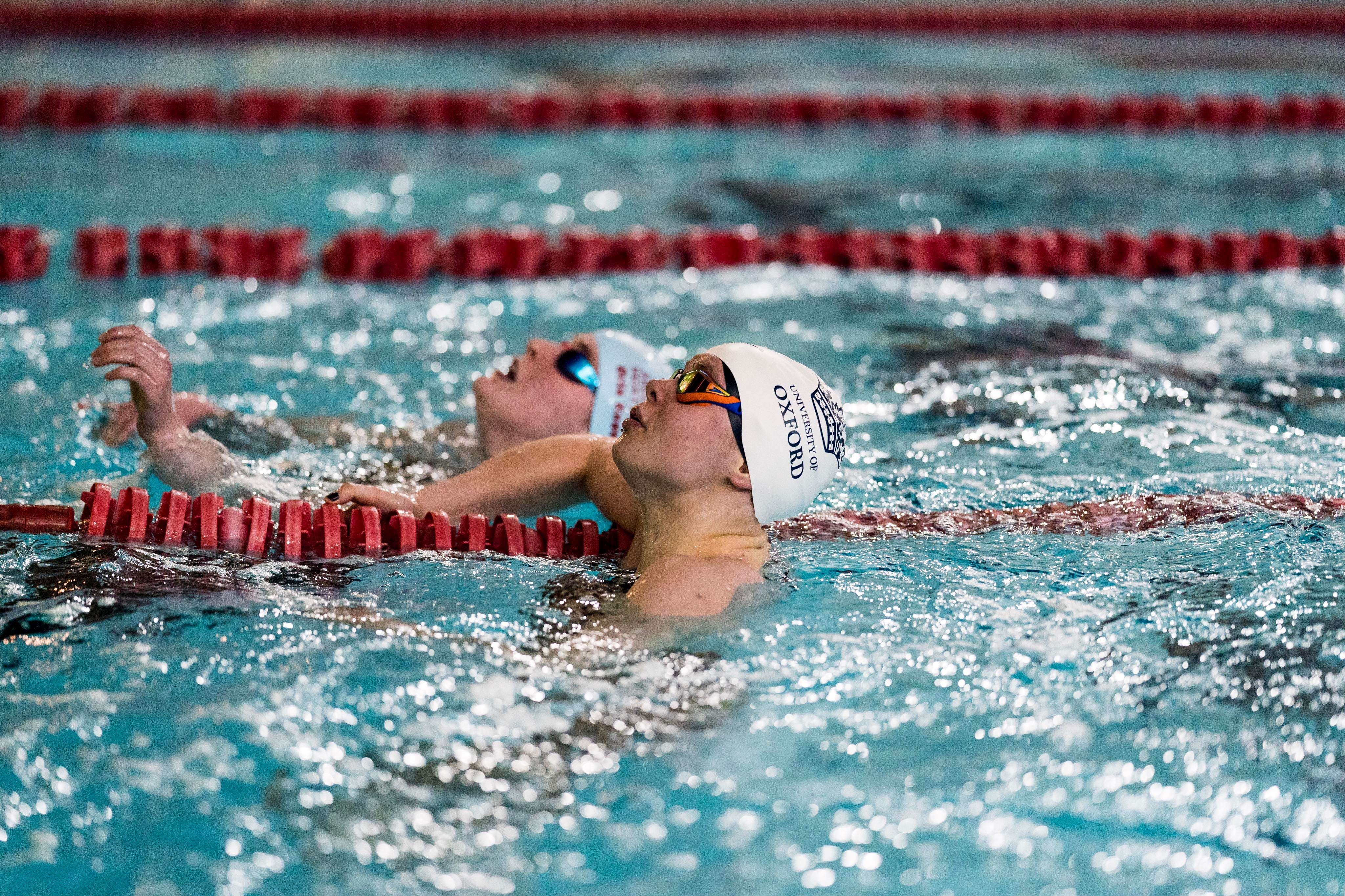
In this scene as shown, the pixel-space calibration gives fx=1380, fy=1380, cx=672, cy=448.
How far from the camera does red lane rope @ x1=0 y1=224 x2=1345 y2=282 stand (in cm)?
662

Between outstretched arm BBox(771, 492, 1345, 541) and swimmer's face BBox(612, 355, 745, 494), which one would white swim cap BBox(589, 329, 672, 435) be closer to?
outstretched arm BBox(771, 492, 1345, 541)

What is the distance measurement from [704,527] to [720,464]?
0.16 metres

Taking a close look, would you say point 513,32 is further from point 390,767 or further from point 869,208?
point 390,767

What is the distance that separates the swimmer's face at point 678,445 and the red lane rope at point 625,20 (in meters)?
12.0

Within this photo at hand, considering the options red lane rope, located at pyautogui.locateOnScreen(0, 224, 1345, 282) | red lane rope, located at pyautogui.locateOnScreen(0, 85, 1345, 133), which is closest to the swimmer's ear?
red lane rope, located at pyautogui.locateOnScreen(0, 224, 1345, 282)

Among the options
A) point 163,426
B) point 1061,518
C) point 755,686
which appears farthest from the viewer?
point 1061,518

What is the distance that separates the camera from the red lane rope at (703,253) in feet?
21.7

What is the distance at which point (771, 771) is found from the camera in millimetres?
2578

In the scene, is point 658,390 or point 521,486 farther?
point 521,486

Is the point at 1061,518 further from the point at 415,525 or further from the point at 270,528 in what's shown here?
the point at 270,528

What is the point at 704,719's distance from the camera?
2.68 meters

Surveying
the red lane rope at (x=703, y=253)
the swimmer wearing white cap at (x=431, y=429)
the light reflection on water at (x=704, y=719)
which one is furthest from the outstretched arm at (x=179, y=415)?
the red lane rope at (x=703, y=253)

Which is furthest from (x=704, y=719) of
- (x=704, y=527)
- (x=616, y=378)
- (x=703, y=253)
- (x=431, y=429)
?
(x=703, y=253)

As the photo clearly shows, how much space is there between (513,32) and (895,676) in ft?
42.5
